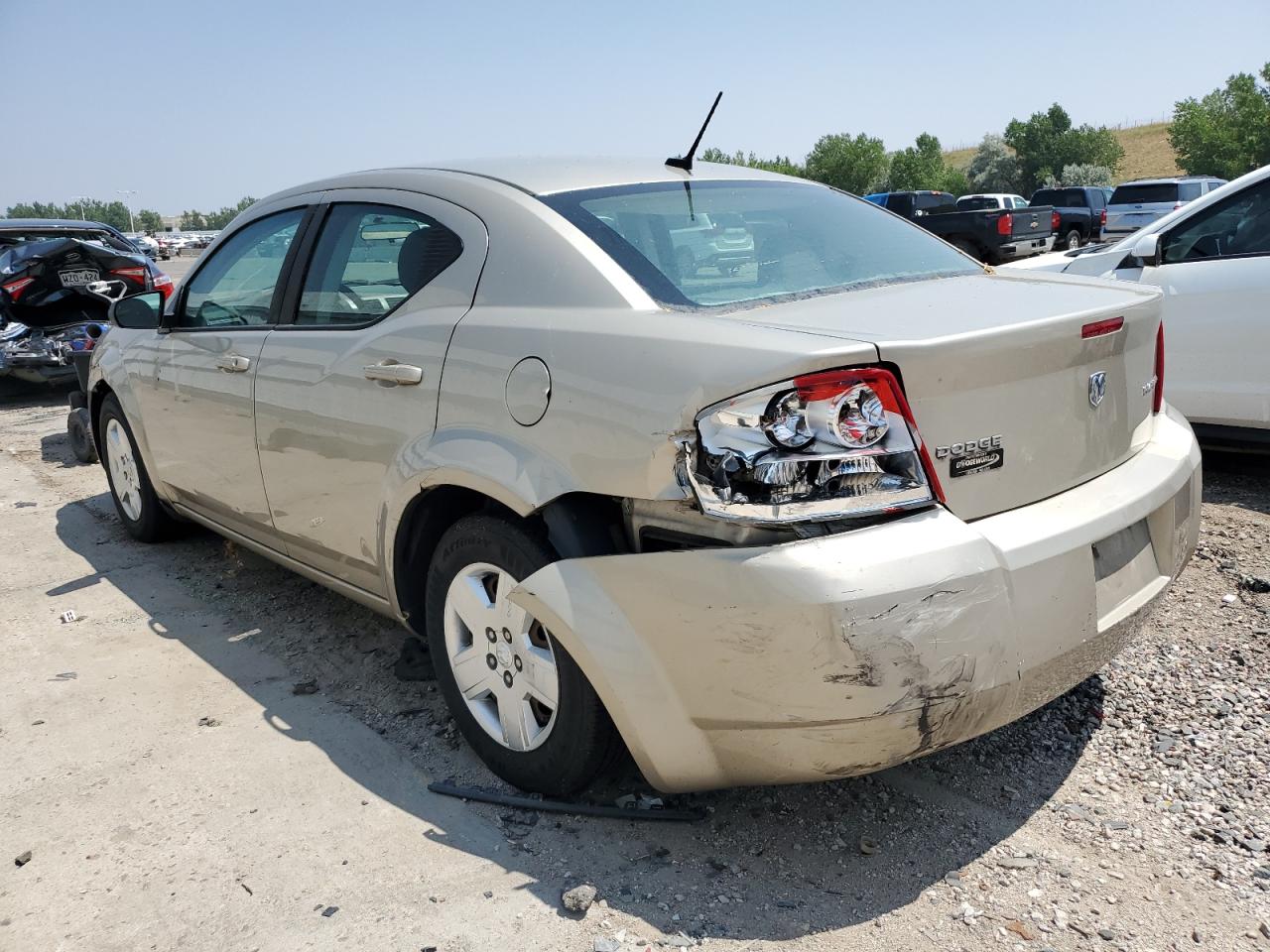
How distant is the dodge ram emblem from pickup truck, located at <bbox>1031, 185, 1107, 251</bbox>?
2574 cm

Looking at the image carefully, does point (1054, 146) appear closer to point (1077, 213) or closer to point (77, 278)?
point (1077, 213)

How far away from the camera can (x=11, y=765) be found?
3.21m

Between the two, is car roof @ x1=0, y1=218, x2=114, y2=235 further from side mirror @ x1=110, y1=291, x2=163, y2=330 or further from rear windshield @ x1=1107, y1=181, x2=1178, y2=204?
rear windshield @ x1=1107, y1=181, x2=1178, y2=204

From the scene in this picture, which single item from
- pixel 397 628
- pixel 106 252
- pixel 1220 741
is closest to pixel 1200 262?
pixel 1220 741

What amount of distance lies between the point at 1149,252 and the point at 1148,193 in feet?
74.9

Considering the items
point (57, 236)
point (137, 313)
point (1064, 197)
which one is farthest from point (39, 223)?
point (1064, 197)

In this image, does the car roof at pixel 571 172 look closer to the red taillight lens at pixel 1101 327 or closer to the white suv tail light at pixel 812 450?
the white suv tail light at pixel 812 450

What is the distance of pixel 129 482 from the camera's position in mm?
5301

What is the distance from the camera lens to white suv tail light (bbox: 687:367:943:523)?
217cm

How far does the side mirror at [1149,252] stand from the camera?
5668 mm

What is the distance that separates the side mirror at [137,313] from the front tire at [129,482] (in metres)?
0.54

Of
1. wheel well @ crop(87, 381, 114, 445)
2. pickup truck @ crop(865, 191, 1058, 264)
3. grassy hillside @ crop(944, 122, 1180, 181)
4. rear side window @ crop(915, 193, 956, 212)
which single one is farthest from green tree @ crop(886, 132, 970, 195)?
wheel well @ crop(87, 381, 114, 445)

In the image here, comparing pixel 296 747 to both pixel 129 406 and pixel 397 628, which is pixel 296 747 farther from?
pixel 129 406

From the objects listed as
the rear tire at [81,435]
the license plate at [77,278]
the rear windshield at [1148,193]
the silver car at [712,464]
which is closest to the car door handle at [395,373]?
the silver car at [712,464]
